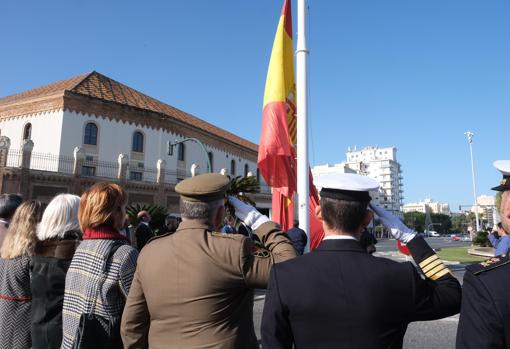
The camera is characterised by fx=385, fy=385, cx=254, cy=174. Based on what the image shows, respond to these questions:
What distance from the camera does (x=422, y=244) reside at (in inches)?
79.9

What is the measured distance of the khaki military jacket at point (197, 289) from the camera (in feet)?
6.66

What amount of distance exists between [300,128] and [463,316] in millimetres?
7304

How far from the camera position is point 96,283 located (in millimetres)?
2367

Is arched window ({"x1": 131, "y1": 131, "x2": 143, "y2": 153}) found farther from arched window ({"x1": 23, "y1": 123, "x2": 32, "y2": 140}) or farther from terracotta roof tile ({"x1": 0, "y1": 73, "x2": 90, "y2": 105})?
arched window ({"x1": 23, "y1": 123, "x2": 32, "y2": 140})

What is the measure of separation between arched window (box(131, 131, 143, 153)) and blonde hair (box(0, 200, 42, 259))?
91.5 feet

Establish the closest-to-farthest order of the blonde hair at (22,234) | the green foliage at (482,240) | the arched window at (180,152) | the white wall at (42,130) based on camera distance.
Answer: the blonde hair at (22,234) < the white wall at (42,130) < the green foliage at (482,240) < the arched window at (180,152)

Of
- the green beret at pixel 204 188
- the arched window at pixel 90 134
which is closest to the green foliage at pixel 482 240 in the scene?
the arched window at pixel 90 134

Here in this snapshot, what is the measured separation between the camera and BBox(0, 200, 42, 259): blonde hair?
302cm

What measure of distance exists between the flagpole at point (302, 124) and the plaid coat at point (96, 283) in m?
6.01

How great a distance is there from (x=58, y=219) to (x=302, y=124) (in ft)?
21.5

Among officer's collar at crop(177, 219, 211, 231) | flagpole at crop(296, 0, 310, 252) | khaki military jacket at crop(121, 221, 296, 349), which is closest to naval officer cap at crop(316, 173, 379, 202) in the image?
khaki military jacket at crop(121, 221, 296, 349)

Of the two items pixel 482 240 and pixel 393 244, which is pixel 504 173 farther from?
pixel 393 244

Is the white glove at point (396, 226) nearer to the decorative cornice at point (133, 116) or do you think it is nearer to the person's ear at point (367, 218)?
the person's ear at point (367, 218)

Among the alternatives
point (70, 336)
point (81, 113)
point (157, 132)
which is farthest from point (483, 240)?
point (70, 336)
